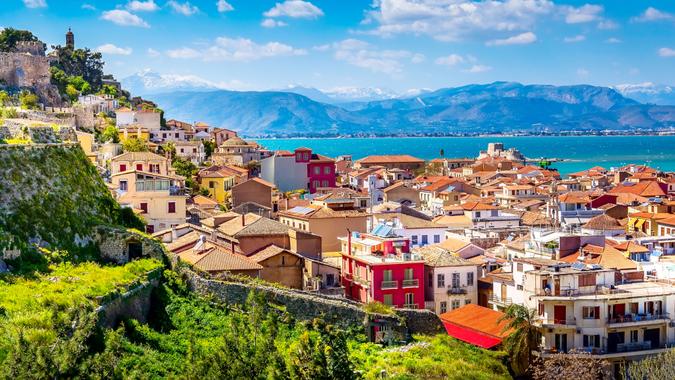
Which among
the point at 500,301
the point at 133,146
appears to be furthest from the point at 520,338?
the point at 133,146

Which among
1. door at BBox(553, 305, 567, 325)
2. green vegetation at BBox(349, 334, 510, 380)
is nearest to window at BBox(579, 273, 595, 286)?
door at BBox(553, 305, 567, 325)

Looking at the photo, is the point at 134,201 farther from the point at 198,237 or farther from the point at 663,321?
the point at 663,321

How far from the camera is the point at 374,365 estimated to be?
30562mm

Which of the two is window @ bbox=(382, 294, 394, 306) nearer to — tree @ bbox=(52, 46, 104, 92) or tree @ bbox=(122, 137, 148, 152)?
tree @ bbox=(122, 137, 148, 152)

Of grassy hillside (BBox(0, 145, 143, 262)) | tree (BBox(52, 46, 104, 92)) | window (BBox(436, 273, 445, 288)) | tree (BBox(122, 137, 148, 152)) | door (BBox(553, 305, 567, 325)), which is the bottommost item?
door (BBox(553, 305, 567, 325))

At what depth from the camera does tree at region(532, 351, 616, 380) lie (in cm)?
3588

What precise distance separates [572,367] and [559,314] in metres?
4.07

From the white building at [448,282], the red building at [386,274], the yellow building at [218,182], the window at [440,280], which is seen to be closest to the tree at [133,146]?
the yellow building at [218,182]

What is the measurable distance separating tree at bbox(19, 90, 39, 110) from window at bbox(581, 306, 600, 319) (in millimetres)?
47930

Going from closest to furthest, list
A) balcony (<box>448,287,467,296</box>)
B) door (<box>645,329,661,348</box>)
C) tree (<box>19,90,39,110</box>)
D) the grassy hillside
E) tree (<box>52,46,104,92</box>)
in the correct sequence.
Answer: the grassy hillside → door (<box>645,329,661,348</box>) → balcony (<box>448,287,467,296</box>) → tree (<box>19,90,39,110</box>) → tree (<box>52,46,104,92</box>)

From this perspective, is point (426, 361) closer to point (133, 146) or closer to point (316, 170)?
point (133, 146)

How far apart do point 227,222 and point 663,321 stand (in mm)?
22754

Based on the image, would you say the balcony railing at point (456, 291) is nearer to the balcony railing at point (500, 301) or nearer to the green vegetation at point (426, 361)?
the balcony railing at point (500, 301)

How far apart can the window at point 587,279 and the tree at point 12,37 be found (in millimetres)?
73859
